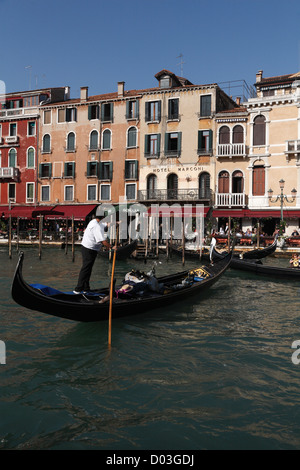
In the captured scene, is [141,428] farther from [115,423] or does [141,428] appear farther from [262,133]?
[262,133]

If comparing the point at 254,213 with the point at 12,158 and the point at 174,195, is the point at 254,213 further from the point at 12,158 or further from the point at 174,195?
the point at 12,158

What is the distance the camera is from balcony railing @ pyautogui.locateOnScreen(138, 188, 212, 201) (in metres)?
21.4

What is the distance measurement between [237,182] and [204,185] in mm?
1676

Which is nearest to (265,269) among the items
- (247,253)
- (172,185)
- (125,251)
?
(247,253)

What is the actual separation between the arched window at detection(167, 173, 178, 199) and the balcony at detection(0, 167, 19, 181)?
9.59 meters

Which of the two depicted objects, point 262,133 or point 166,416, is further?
point 262,133

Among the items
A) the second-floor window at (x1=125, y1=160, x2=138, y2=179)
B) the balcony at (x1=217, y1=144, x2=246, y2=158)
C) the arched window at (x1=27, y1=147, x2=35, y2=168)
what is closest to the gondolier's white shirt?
the balcony at (x1=217, y1=144, x2=246, y2=158)

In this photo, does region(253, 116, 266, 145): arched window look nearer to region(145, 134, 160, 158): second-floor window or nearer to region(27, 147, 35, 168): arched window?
region(145, 134, 160, 158): second-floor window

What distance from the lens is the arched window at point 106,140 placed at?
2373 cm

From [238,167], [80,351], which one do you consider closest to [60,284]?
[80,351]

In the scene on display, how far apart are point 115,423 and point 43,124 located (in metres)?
24.1

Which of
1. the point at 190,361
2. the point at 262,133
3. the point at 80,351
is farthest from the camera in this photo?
the point at 262,133

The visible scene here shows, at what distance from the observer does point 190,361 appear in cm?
466

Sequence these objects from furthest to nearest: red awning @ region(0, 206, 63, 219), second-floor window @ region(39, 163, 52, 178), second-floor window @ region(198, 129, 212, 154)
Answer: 1. second-floor window @ region(39, 163, 52, 178)
2. red awning @ region(0, 206, 63, 219)
3. second-floor window @ region(198, 129, 212, 154)
